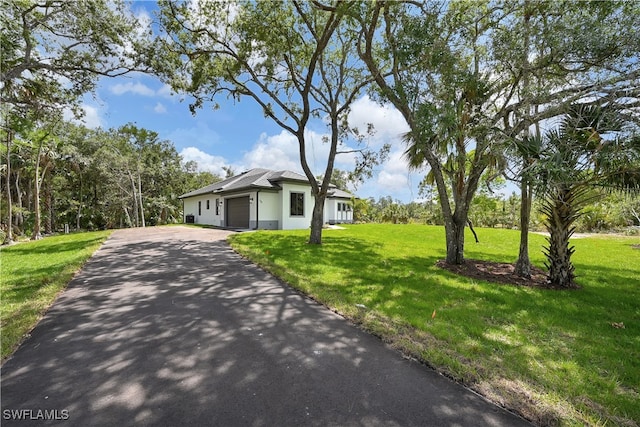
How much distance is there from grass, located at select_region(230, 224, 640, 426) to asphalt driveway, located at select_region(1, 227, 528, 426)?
381mm

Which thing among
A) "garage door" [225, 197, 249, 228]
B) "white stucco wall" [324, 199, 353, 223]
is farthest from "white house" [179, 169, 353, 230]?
"white stucco wall" [324, 199, 353, 223]

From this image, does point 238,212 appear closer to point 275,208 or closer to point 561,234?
point 275,208

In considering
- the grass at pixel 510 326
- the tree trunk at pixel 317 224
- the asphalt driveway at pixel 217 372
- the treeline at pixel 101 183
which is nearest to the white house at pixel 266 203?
the tree trunk at pixel 317 224

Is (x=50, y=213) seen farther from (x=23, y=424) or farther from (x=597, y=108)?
(x=597, y=108)

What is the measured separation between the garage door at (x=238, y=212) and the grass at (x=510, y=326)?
1108cm

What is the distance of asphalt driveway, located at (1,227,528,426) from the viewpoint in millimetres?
2250

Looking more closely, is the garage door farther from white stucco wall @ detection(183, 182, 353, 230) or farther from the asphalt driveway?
the asphalt driveway

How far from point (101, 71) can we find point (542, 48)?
11774 mm

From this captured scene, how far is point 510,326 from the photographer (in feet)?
13.7

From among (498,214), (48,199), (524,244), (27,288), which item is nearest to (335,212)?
(498,214)

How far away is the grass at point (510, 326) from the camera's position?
2.56 metres

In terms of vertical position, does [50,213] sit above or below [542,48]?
below

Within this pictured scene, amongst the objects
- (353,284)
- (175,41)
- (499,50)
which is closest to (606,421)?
(353,284)

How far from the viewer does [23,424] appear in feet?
6.99
